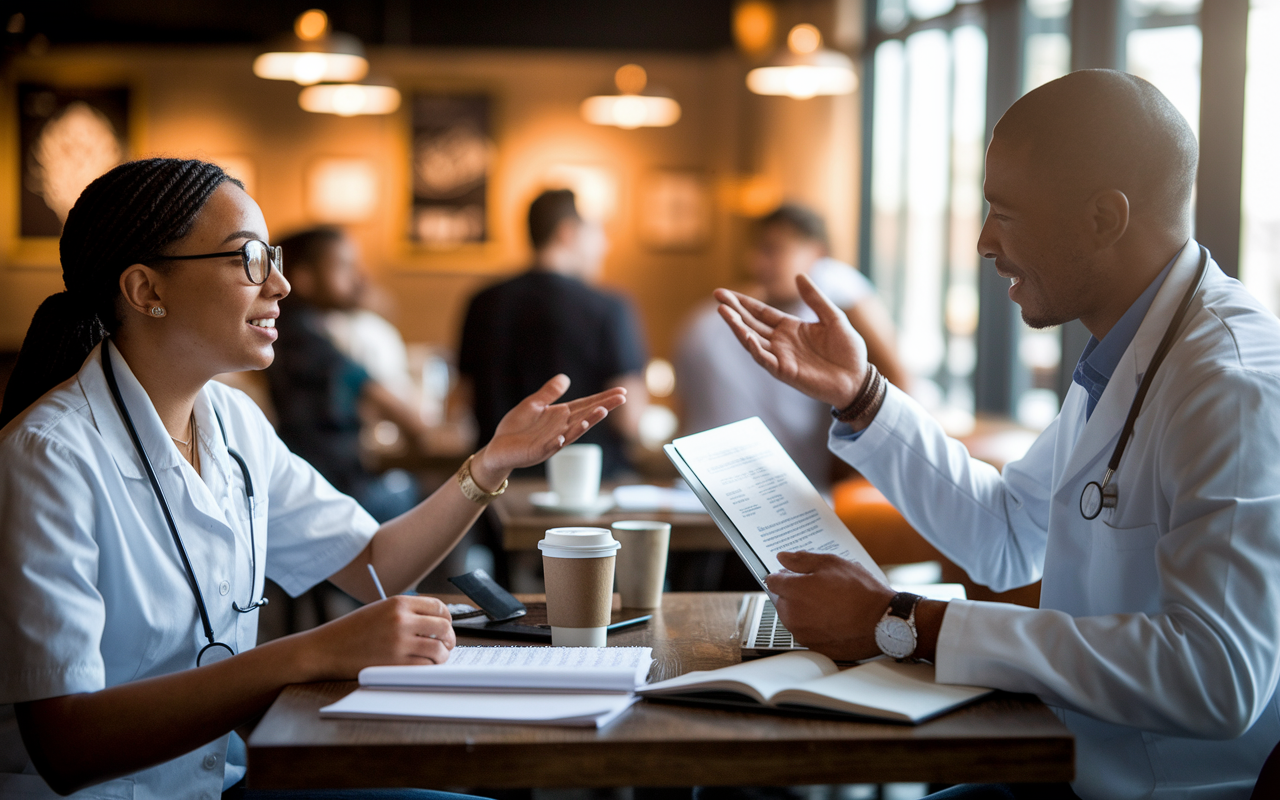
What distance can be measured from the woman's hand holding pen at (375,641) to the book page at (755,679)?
0.26 m

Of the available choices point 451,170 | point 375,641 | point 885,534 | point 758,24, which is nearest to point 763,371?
point 885,534

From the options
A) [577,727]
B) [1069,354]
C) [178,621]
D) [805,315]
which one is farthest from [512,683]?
[1069,354]

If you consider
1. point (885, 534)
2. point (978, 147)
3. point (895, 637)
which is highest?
point (978, 147)

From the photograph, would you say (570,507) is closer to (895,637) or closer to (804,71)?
(895,637)

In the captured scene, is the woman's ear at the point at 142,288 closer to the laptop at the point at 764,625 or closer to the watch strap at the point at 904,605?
the laptop at the point at 764,625

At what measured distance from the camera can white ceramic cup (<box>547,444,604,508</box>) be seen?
2.51 metres

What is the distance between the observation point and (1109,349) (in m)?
1.48

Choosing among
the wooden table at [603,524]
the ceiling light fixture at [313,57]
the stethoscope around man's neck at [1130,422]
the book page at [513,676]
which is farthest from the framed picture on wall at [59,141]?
the stethoscope around man's neck at [1130,422]

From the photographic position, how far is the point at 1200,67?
3023 millimetres

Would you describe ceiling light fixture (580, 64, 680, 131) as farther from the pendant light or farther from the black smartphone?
the black smartphone

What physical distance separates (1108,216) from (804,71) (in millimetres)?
3989

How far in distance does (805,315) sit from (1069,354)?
1.00 meters

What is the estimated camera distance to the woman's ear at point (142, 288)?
1434mm

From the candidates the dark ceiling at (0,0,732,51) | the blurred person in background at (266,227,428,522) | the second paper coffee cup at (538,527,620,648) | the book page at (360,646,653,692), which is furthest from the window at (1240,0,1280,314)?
the dark ceiling at (0,0,732,51)
